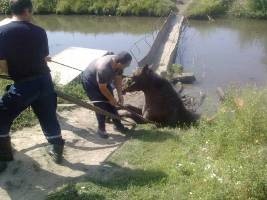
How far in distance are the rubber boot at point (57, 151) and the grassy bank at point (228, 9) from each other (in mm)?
18918

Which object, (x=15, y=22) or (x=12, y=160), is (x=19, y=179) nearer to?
(x=12, y=160)

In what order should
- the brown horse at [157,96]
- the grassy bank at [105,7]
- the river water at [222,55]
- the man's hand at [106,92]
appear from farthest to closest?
the grassy bank at [105,7] → the river water at [222,55] → the brown horse at [157,96] → the man's hand at [106,92]

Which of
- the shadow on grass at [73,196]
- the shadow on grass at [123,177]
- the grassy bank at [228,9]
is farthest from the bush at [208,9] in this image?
the shadow on grass at [73,196]

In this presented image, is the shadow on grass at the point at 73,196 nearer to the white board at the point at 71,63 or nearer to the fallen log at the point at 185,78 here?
the white board at the point at 71,63

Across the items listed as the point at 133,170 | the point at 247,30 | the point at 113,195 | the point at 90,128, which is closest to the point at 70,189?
the point at 113,195

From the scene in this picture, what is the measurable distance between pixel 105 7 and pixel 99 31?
9.27ft

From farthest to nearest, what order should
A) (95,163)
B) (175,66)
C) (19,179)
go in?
(175,66), (95,163), (19,179)

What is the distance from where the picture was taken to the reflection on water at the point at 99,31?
2072cm

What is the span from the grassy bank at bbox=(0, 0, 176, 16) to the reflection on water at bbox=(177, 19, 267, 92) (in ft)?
6.84

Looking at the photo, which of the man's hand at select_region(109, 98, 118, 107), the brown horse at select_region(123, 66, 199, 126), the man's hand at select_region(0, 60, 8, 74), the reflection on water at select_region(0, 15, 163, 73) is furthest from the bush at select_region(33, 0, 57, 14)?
the man's hand at select_region(0, 60, 8, 74)

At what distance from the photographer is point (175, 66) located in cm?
1582

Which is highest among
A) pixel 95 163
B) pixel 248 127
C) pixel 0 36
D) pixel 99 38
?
pixel 0 36

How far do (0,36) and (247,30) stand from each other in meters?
18.7

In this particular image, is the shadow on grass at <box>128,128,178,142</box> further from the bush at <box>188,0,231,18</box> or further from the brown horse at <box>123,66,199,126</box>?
the bush at <box>188,0,231,18</box>
